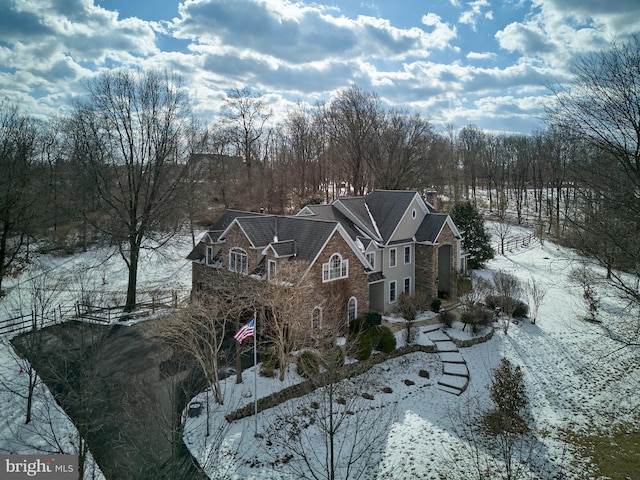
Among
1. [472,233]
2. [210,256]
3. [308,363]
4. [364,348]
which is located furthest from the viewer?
[472,233]

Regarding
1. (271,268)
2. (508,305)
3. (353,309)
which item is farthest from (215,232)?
(508,305)

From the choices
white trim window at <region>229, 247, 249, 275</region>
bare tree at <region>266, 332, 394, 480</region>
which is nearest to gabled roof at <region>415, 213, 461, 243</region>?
white trim window at <region>229, 247, 249, 275</region>

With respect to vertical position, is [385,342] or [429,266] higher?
[429,266]

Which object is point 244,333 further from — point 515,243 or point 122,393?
point 515,243

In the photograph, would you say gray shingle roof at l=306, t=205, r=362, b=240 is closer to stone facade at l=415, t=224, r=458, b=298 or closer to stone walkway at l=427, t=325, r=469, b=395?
stone facade at l=415, t=224, r=458, b=298

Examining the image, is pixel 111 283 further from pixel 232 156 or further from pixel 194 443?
pixel 232 156

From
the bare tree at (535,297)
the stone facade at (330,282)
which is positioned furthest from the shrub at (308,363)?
the bare tree at (535,297)

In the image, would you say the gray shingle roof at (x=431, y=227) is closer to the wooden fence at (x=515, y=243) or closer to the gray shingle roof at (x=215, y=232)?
the gray shingle roof at (x=215, y=232)
